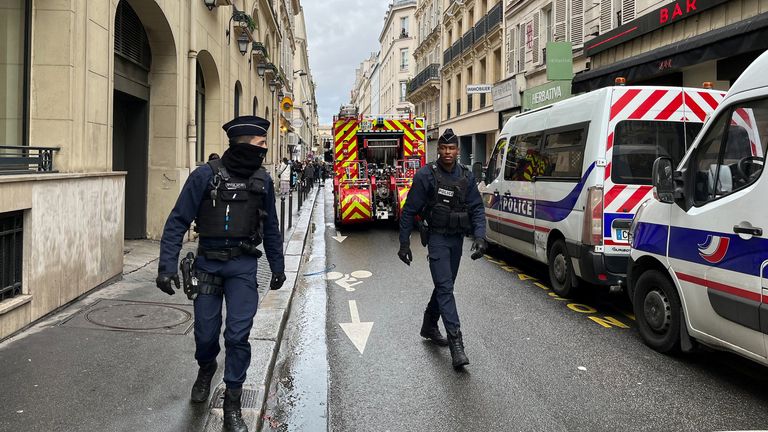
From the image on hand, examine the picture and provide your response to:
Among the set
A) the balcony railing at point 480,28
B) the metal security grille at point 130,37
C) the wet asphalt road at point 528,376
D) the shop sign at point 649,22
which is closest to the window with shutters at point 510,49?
the balcony railing at point 480,28

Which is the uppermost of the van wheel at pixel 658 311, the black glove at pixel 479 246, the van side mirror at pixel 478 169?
the van side mirror at pixel 478 169

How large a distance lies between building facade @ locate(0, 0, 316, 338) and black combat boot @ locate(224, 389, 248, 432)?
2.48 meters

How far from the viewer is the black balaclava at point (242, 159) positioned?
146 inches

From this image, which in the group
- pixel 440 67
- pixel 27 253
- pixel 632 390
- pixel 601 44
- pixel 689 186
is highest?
pixel 440 67

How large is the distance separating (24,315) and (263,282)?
→ 125 inches

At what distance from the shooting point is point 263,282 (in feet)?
25.9

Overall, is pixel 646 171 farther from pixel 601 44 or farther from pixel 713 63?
pixel 601 44

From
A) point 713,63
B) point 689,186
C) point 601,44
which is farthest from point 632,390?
point 601,44

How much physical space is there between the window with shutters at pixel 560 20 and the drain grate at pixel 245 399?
17.3m

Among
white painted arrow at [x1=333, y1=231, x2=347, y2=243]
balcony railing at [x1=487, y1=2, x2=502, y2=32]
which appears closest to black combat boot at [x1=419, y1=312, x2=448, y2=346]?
white painted arrow at [x1=333, y1=231, x2=347, y2=243]

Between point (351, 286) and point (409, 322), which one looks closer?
point (409, 322)

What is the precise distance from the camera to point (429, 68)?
38.7 m

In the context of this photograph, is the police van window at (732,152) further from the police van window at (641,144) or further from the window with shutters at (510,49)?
the window with shutters at (510,49)

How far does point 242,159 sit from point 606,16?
15.1m
